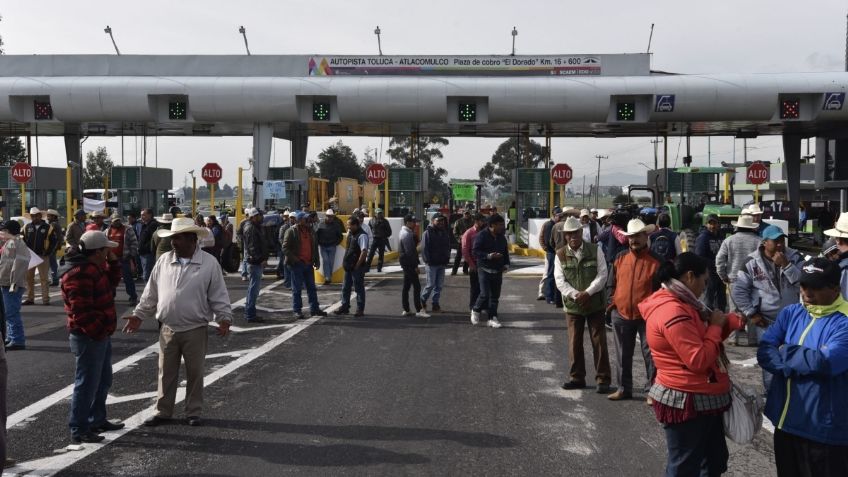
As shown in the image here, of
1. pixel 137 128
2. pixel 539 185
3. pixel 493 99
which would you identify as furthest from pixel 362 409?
pixel 137 128

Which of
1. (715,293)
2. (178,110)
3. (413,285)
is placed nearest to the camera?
(715,293)

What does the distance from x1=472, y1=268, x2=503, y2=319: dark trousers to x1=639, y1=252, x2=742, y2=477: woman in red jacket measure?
25.5ft

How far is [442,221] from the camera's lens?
45.8 ft

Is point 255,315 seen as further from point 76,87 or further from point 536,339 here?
point 76,87

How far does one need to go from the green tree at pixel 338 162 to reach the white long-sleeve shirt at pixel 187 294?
89736 mm

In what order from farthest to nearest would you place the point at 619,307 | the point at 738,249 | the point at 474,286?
the point at 474,286, the point at 738,249, the point at 619,307

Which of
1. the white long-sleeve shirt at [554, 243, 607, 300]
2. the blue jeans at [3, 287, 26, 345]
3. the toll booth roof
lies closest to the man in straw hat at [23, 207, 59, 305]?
the blue jeans at [3, 287, 26, 345]

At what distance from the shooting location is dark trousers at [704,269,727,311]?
11906 mm

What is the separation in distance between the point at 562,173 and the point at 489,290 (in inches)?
557

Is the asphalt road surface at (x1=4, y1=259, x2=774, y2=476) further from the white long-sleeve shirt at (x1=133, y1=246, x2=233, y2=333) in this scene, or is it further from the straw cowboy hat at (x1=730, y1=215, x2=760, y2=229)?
the straw cowboy hat at (x1=730, y1=215, x2=760, y2=229)

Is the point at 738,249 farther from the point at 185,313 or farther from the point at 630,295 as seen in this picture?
the point at 185,313

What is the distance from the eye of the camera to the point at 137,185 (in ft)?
92.3

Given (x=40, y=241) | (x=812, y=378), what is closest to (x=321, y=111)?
(x=40, y=241)

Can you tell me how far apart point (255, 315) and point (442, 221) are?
11.8ft
